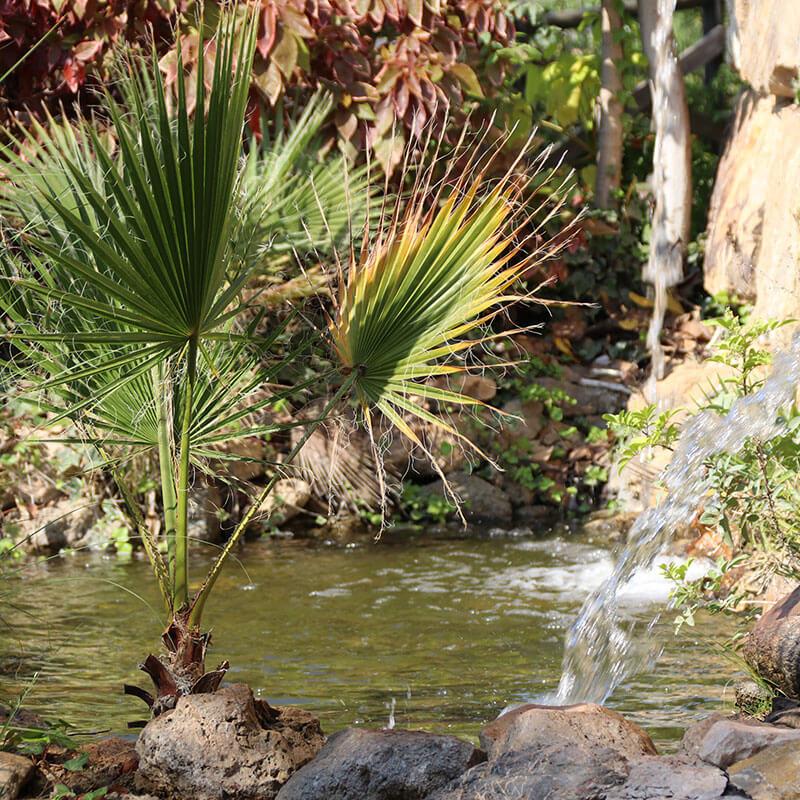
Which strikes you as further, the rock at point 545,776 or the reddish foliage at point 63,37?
the reddish foliage at point 63,37

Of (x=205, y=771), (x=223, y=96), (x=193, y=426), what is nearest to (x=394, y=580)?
(x=193, y=426)

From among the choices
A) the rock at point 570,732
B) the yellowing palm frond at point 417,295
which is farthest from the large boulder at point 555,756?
the yellowing palm frond at point 417,295

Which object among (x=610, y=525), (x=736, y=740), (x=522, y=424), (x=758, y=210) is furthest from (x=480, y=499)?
(x=736, y=740)

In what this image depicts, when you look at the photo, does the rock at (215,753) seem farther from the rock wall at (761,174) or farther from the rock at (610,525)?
the rock wall at (761,174)

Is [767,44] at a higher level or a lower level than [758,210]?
higher

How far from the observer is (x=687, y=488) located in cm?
484

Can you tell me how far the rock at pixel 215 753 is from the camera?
132 inches

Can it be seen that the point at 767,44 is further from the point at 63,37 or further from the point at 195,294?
the point at 195,294

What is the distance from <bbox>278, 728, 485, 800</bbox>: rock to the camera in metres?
3.21

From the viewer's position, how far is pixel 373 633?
5.73 meters

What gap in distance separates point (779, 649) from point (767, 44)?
5.91 m

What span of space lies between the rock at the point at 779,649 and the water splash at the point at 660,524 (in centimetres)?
64

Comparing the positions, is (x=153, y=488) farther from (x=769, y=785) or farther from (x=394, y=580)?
(x=769, y=785)

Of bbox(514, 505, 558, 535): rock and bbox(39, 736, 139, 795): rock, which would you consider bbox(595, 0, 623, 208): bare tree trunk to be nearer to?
bbox(514, 505, 558, 535): rock
